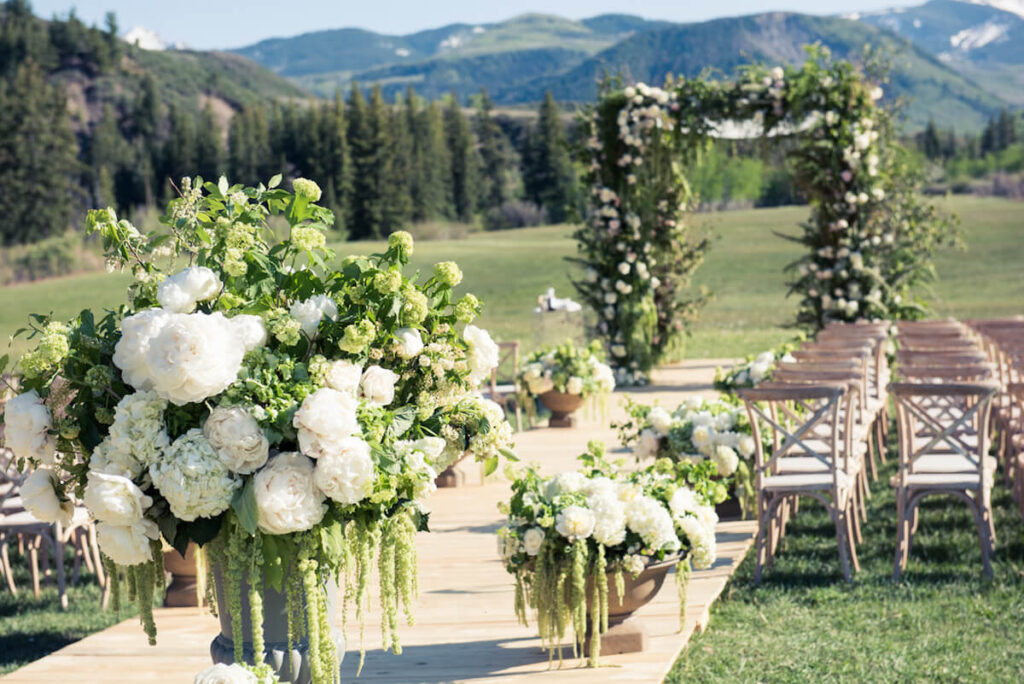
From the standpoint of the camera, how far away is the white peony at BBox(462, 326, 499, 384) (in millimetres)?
3074

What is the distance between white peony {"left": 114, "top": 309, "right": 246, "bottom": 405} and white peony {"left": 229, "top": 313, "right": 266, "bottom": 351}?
24 mm

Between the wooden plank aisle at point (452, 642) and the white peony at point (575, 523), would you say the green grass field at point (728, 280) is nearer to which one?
the wooden plank aisle at point (452, 642)

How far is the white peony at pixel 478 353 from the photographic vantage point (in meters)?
3.07

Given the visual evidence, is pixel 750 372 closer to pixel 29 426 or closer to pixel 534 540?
pixel 534 540

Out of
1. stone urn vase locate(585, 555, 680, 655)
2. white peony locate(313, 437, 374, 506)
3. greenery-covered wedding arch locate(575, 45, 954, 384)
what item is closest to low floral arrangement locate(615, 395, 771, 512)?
stone urn vase locate(585, 555, 680, 655)

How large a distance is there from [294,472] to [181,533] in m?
0.35

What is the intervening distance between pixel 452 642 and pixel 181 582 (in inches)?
57.2

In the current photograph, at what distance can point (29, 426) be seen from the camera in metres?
2.73

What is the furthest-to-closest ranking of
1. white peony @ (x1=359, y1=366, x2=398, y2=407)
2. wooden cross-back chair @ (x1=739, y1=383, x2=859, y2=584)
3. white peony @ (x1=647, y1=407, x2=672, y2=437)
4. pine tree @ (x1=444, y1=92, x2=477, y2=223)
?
pine tree @ (x1=444, y1=92, x2=477, y2=223) < white peony @ (x1=647, y1=407, x2=672, y2=437) < wooden cross-back chair @ (x1=739, y1=383, x2=859, y2=584) < white peony @ (x1=359, y1=366, x2=398, y2=407)

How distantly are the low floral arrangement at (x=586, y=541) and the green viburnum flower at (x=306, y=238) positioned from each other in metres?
1.32

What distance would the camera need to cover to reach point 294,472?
2.64 m

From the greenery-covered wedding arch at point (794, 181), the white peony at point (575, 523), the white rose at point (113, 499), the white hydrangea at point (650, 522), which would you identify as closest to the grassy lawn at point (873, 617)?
the white hydrangea at point (650, 522)

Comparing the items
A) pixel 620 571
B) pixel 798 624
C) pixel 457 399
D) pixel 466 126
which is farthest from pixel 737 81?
pixel 466 126

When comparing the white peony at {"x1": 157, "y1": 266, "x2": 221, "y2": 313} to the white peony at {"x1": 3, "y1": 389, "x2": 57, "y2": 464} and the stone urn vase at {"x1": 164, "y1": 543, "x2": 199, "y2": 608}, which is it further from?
the stone urn vase at {"x1": 164, "y1": 543, "x2": 199, "y2": 608}
